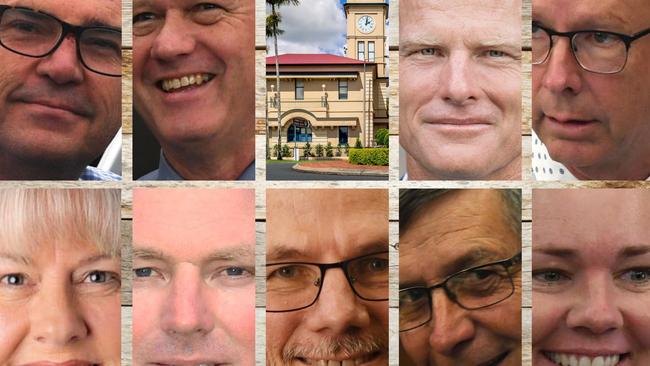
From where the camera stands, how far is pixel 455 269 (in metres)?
3.79

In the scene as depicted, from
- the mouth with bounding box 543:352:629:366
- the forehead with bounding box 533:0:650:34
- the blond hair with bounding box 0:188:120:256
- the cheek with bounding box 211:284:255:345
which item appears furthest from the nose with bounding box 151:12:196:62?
the mouth with bounding box 543:352:629:366

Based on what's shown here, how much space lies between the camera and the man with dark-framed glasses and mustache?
3.79 metres

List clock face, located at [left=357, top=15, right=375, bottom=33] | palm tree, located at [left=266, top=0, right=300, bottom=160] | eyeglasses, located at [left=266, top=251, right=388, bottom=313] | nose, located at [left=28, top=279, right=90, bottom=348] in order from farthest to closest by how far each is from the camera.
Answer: clock face, located at [left=357, top=15, right=375, bottom=33], palm tree, located at [left=266, top=0, right=300, bottom=160], eyeglasses, located at [left=266, top=251, right=388, bottom=313], nose, located at [left=28, top=279, right=90, bottom=348]

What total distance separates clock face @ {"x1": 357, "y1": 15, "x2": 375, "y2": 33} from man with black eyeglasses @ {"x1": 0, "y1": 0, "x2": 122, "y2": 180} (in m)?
1.96

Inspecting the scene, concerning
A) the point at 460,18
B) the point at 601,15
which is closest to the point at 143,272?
the point at 460,18

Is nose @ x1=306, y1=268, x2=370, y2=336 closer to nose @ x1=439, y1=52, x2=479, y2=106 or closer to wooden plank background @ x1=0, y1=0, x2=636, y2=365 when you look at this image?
wooden plank background @ x1=0, y1=0, x2=636, y2=365

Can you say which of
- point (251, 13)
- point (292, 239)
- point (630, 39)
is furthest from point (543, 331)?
point (251, 13)

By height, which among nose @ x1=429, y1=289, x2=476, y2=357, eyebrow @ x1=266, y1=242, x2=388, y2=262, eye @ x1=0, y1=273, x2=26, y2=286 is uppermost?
eyebrow @ x1=266, y1=242, x2=388, y2=262

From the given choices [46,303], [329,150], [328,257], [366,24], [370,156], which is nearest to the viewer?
[46,303]

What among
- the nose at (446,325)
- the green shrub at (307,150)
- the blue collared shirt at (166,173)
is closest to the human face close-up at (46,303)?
the blue collared shirt at (166,173)

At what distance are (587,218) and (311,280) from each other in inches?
89.8

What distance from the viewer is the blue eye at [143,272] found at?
3.76m

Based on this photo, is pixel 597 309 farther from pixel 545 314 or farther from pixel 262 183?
pixel 262 183

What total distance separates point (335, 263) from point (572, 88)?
7.75ft
